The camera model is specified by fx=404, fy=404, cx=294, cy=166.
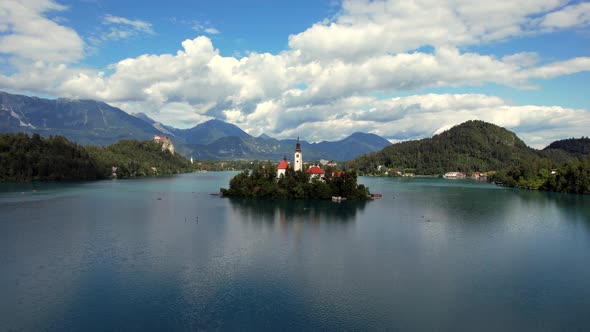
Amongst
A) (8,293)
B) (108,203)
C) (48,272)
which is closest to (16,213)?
(108,203)

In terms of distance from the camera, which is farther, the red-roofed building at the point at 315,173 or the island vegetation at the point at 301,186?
the red-roofed building at the point at 315,173

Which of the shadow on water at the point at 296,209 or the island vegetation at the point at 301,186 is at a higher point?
the island vegetation at the point at 301,186

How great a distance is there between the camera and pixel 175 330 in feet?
83.6

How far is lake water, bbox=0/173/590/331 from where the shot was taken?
27.4 metres

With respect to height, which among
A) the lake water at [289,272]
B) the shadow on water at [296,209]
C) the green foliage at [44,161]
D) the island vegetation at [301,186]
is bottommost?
the lake water at [289,272]

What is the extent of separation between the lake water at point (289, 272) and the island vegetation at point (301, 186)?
22.0 meters

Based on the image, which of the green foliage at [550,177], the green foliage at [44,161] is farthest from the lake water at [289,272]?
the green foliage at [44,161]

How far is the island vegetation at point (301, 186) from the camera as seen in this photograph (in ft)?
305

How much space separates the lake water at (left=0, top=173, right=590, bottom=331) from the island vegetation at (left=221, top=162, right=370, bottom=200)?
22.0m

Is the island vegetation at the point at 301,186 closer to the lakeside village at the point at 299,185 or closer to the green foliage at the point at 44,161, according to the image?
the lakeside village at the point at 299,185

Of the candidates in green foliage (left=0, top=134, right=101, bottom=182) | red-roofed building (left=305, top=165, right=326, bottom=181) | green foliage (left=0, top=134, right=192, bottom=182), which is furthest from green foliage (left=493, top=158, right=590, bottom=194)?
green foliage (left=0, top=134, right=101, bottom=182)

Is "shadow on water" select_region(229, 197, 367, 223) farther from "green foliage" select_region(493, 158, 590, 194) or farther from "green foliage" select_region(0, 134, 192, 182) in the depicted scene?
"green foliage" select_region(0, 134, 192, 182)

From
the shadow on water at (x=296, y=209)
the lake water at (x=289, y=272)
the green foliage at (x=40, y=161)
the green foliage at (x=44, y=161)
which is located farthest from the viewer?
the green foliage at (x=44, y=161)

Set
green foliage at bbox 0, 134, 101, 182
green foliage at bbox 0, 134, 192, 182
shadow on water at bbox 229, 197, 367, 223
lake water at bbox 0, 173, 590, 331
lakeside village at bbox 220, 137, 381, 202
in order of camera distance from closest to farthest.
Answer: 1. lake water at bbox 0, 173, 590, 331
2. shadow on water at bbox 229, 197, 367, 223
3. lakeside village at bbox 220, 137, 381, 202
4. green foliage at bbox 0, 134, 101, 182
5. green foliage at bbox 0, 134, 192, 182
